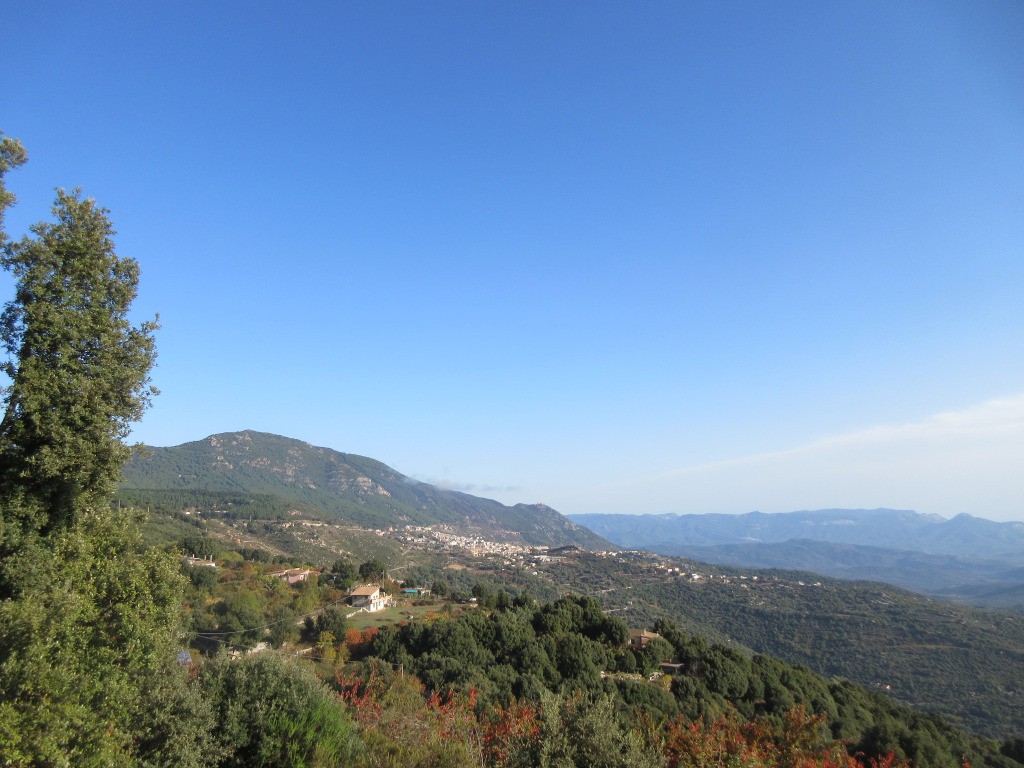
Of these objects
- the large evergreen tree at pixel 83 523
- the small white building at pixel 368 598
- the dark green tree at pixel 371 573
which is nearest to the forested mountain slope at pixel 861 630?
the dark green tree at pixel 371 573

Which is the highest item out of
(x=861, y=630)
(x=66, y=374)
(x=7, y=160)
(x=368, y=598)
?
(x=7, y=160)

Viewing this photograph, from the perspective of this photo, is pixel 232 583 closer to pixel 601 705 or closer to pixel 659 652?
pixel 659 652

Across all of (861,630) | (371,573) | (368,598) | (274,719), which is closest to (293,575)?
(371,573)

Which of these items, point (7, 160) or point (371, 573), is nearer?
point (7, 160)

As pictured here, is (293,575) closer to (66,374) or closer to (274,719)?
(274,719)

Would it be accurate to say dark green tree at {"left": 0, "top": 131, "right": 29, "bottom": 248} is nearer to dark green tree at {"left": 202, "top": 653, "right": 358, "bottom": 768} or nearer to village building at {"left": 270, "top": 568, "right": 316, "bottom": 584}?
dark green tree at {"left": 202, "top": 653, "right": 358, "bottom": 768}

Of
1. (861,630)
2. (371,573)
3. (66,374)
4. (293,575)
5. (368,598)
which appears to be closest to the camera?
(66,374)

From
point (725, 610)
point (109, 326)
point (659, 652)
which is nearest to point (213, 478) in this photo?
point (725, 610)

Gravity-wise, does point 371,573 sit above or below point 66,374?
below

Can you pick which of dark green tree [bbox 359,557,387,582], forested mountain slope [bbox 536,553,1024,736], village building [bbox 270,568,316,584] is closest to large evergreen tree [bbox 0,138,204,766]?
village building [bbox 270,568,316,584]

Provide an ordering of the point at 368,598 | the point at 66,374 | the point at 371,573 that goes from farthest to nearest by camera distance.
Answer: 1. the point at 371,573
2. the point at 368,598
3. the point at 66,374

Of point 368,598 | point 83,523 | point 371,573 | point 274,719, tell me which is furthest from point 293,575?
point 83,523

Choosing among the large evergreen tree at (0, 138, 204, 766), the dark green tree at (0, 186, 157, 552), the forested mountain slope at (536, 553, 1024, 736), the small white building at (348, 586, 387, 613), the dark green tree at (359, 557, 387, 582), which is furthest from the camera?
the dark green tree at (359, 557, 387, 582)

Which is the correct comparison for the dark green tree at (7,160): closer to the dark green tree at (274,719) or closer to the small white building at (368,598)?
the dark green tree at (274,719)
